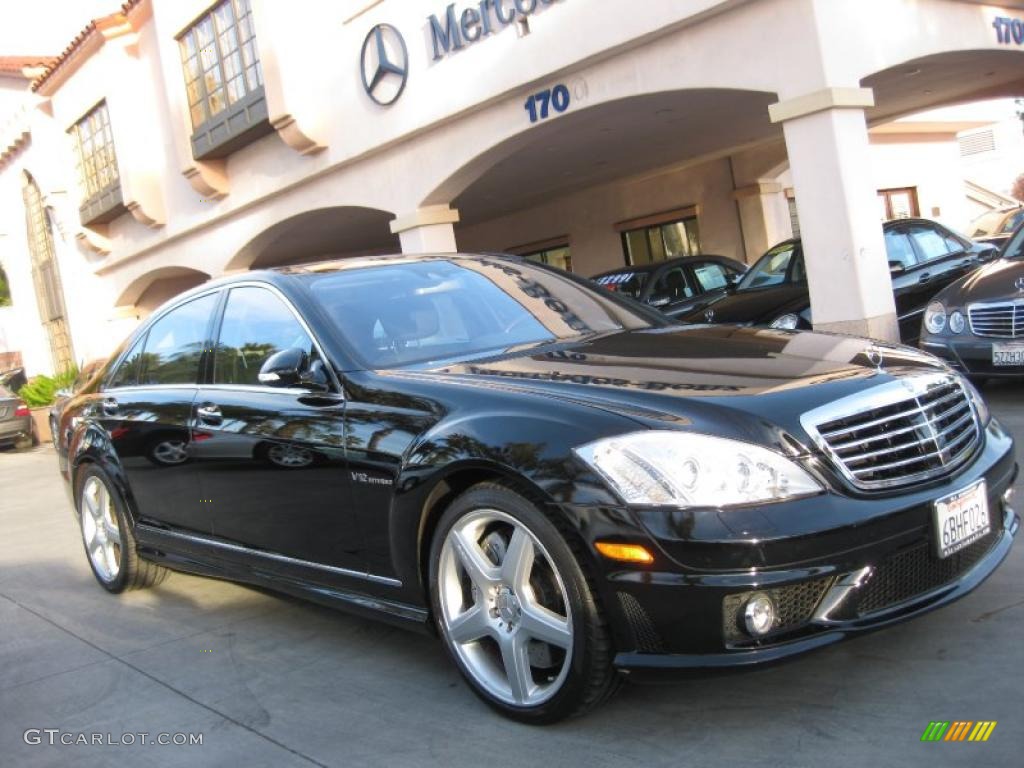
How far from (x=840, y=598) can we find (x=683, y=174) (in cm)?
1862

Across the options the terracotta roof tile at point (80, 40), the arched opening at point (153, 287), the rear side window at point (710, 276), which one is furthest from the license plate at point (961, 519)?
the arched opening at point (153, 287)

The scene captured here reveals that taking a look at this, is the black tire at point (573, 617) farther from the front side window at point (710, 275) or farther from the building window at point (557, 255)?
the building window at point (557, 255)

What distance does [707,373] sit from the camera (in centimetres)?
331

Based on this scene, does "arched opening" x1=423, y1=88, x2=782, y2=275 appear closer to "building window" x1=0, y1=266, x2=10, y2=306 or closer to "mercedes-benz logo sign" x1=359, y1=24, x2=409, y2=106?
"mercedes-benz logo sign" x1=359, y1=24, x2=409, y2=106

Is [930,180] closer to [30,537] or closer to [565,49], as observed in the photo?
[565,49]

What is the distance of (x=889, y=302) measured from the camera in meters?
9.98

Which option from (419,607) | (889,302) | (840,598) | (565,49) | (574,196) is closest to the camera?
(840,598)

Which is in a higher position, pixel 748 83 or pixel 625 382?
pixel 748 83

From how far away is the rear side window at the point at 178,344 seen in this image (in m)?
4.77

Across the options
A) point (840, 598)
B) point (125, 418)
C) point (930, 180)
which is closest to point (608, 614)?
point (840, 598)

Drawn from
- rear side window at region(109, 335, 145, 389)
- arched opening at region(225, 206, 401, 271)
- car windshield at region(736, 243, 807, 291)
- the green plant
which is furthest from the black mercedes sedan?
the green plant

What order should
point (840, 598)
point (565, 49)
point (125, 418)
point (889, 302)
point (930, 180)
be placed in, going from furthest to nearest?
point (930, 180) → point (565, 49) → point (889, 302) → point (125, 418) → point (840, 598)

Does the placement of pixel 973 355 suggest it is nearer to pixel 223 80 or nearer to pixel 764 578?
pixel 764 578

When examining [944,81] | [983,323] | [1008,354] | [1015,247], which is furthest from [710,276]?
[1008,354]
